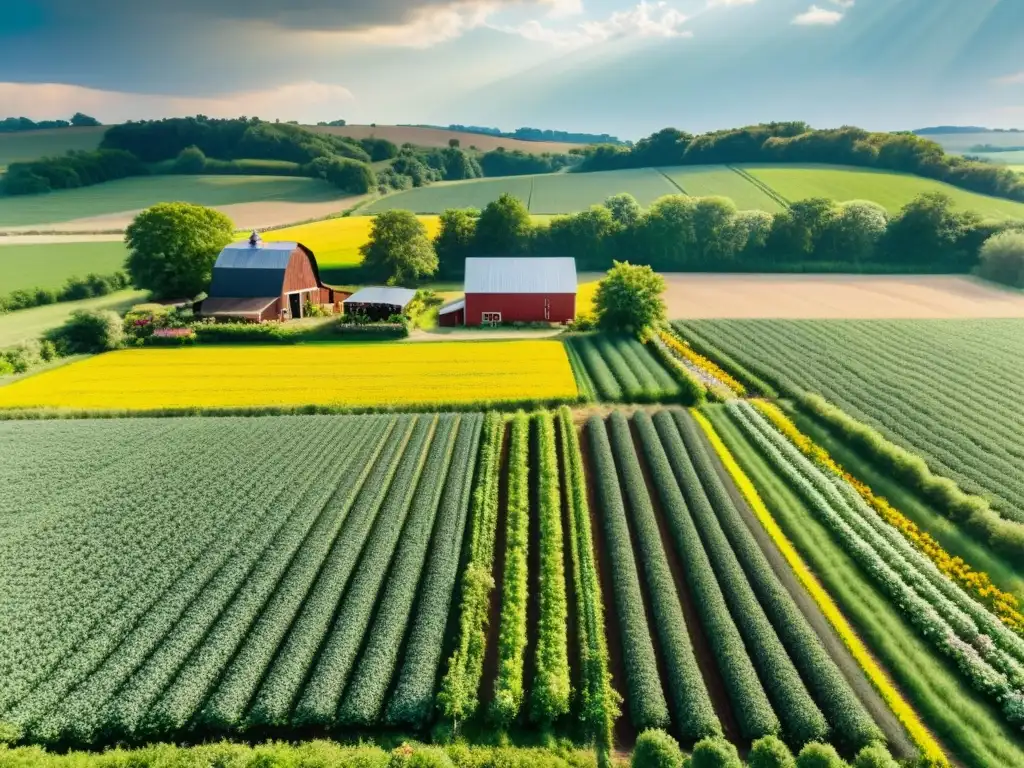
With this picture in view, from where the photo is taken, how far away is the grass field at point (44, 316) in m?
42.6

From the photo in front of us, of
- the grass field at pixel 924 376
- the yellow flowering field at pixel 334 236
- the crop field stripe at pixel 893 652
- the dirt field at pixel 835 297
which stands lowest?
the crop field stripe at pixel 893 652

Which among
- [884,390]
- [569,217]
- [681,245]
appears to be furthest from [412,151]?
[884,390]

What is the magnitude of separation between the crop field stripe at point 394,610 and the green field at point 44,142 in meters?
129

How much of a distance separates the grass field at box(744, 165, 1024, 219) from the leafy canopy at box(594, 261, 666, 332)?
5023 centimetres

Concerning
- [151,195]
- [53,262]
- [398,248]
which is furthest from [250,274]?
[151,195]

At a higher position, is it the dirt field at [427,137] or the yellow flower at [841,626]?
the dirt field at [427,137]

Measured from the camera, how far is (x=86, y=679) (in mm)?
14633

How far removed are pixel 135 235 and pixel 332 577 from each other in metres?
46.7

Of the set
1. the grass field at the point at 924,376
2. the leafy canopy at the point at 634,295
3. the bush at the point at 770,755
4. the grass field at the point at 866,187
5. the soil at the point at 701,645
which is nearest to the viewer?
the bush at the point at 770,755

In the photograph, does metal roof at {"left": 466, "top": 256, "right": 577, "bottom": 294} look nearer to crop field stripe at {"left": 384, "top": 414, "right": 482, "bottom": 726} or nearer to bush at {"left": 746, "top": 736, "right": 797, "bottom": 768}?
crop field stripe at {"left": 384, "top": 414, "right": 482, "bottom": 726}

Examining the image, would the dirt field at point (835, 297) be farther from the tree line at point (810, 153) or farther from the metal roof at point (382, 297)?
the tree line at point (810, 153)

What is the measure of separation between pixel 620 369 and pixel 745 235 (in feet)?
129

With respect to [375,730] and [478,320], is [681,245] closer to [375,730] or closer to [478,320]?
[478,320]

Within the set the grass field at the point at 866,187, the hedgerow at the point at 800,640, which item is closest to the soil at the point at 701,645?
the hedgerow at the point at 800,640
